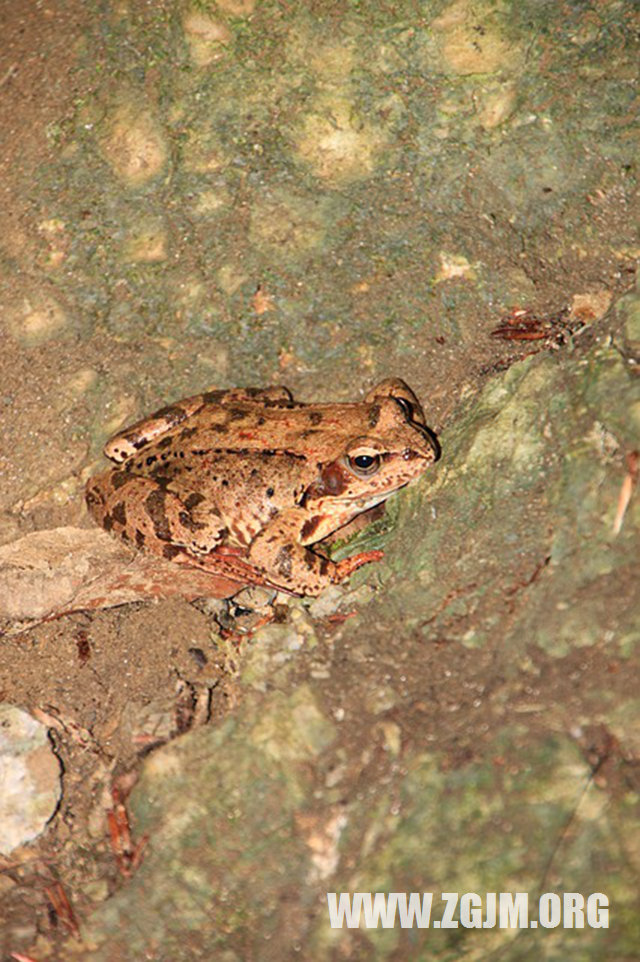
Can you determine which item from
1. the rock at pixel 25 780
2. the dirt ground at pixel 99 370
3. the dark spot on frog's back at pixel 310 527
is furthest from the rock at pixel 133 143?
the rock at pixel 25 780

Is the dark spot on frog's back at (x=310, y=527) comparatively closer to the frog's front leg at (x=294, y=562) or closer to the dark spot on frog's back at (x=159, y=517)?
the frog's front leg at (x=294, y=562)

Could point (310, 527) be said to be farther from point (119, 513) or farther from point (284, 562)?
point (119, 513)

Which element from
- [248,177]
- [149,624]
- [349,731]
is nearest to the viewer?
[349,731]

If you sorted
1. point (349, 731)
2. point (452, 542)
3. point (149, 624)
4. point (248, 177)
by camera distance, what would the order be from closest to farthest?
point (349, 731), point (452, 542), point (149, 624), point (248, 177)

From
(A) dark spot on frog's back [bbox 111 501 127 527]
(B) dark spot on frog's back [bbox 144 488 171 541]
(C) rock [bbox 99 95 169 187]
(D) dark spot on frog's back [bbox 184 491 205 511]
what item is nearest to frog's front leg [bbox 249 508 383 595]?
(D) dark spot on frog's back [bbox 184 491 205 511]

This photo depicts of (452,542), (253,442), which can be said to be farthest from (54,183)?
(452,542)

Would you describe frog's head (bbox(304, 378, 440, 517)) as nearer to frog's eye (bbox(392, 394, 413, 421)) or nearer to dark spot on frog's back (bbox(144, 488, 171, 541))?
frog's eye (bbox(392, 394, 413, 421))

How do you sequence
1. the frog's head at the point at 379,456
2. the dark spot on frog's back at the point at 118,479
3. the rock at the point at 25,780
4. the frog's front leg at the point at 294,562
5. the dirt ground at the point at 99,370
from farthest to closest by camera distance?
the dark spot on frog's back at the point at 118,479, the frog's front leg at the point at 294,562, the frog's head at the point at 379,456, the dirt ground at the point at 99,370, the rock at the point at 25,780

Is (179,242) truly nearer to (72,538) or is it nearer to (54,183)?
(54,183)

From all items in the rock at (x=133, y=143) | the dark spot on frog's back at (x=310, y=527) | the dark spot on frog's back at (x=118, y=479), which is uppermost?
the rock at (x=133, y=143)
